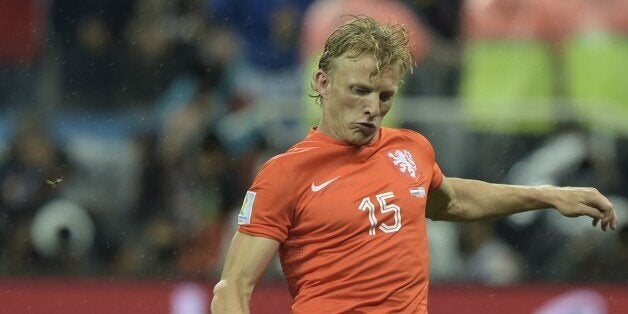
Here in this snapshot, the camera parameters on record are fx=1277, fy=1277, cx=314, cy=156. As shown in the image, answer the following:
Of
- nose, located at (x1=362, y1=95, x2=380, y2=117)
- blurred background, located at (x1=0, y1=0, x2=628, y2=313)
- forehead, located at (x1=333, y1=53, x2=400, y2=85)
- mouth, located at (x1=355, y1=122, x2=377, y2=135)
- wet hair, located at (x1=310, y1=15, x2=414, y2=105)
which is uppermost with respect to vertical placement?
wet hair, located at (x1=310, y1=15, x2=414, y2=105)

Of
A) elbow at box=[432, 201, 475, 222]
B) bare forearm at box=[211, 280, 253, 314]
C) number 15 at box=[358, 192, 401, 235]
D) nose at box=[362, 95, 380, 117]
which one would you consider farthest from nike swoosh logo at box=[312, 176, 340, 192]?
elbow at box=[432, 201, 475, 222]

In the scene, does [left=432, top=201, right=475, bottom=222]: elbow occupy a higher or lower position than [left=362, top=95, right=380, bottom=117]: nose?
lower

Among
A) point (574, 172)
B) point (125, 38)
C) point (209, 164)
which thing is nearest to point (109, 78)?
point (125, 38)

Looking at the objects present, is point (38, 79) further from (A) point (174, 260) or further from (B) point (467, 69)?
(B) point (467, 69)

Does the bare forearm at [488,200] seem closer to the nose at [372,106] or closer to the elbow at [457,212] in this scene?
the elbow at [457,212]

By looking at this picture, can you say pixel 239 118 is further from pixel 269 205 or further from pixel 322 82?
pixel 269 205

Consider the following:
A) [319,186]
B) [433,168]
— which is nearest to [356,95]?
[319,186]

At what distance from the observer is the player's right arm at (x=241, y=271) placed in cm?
335

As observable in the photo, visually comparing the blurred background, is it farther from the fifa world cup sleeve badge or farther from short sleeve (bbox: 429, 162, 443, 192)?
the fifa world cup sleeve badge

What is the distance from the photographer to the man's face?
11.2ft

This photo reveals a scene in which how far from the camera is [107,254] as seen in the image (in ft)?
21.5

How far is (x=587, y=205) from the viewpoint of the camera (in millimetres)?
3816

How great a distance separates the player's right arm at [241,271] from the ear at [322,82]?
0.44 meters

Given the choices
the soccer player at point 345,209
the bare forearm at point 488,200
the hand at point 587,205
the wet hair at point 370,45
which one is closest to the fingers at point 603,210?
the hand at point 587,205
